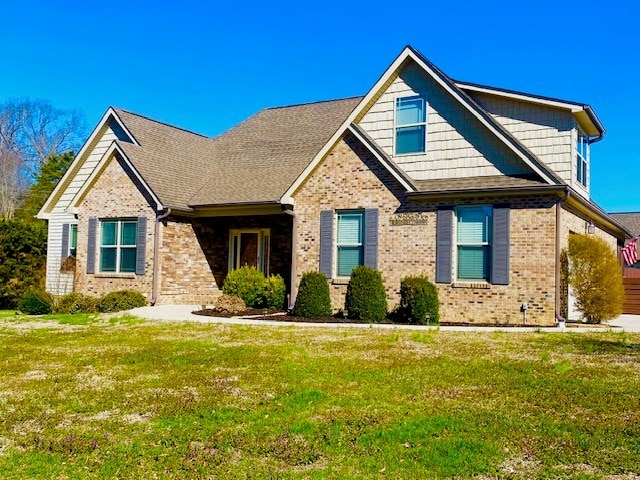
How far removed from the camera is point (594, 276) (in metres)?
15.5

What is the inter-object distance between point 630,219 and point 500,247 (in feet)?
129

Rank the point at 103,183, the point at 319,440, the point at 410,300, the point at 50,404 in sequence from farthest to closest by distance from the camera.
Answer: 1. the point at 103,183
2. the point at 410,300
3. the point at 50,404
4. the point at 319,440

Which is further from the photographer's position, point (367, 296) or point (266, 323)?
point (367, 296)

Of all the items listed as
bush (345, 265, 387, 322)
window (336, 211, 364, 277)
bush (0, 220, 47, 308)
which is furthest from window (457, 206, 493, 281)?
bush (0, 220, 47, 308)

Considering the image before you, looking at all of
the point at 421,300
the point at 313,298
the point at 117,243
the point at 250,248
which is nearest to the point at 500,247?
the point at 421,300

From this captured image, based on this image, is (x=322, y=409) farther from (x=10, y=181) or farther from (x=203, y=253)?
(x=10, y=181)

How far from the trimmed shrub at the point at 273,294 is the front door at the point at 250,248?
2.38m

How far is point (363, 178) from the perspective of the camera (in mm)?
16984

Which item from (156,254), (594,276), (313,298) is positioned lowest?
(313,298)

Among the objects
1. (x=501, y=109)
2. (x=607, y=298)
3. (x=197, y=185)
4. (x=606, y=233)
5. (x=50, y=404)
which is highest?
(x=501, y=109)

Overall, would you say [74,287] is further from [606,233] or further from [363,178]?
[606,233]

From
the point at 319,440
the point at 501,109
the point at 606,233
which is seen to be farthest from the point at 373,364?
the point at 606,233

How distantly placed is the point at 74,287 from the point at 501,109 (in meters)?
15.1

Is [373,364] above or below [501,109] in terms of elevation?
below
